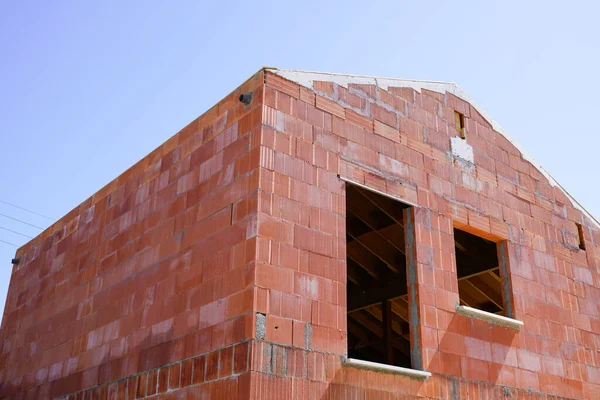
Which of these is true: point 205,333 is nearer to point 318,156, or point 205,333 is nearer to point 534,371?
point 318,156

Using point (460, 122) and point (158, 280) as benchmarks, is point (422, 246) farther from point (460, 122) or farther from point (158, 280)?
point (158, 280)

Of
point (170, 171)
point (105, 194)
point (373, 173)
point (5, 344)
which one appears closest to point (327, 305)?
point (373, 173)

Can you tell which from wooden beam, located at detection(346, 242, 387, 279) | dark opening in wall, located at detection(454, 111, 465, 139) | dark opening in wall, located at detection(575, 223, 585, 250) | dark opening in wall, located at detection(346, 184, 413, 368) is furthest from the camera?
wooden beam, located at detection(346, 242, 387, 279)

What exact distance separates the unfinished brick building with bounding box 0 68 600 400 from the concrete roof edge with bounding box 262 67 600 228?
5 centimetres

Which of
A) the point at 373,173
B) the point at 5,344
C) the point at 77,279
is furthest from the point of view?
the point at 5,344

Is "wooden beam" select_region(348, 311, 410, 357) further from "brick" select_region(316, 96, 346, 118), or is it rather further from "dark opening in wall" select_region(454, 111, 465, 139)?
"brick" select_region(316, 96, 346, 118)

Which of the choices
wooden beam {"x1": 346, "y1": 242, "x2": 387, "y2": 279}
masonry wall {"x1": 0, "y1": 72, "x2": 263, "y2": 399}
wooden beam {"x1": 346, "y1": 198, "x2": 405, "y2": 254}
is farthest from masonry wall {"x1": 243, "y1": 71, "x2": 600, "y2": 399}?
wooden beam {"x1": 346, "y1": 242, "x2": 387, "y2": 279}

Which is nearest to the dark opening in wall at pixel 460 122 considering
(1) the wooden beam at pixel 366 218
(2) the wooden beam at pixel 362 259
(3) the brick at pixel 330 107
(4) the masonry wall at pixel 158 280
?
(3) the brick at pixel 330 107

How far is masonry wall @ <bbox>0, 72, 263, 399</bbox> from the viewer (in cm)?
855

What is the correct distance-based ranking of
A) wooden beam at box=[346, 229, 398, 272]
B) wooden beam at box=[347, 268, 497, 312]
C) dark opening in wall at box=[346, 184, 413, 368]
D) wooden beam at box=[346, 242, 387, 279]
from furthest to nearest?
wooden beam at box=[346, 242, 387, 279] → wooden beam at box=[347, 268, 497, 312] → wooden beam at box=[346, 229, 398, 272] → dark opening in wall at box=[346, 184, 413, 368]

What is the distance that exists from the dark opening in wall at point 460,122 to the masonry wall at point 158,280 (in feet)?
14.3

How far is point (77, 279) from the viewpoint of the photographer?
1244 cm

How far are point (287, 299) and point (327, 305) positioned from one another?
0.65 metres

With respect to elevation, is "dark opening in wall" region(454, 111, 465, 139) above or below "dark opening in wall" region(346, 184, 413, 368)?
above
